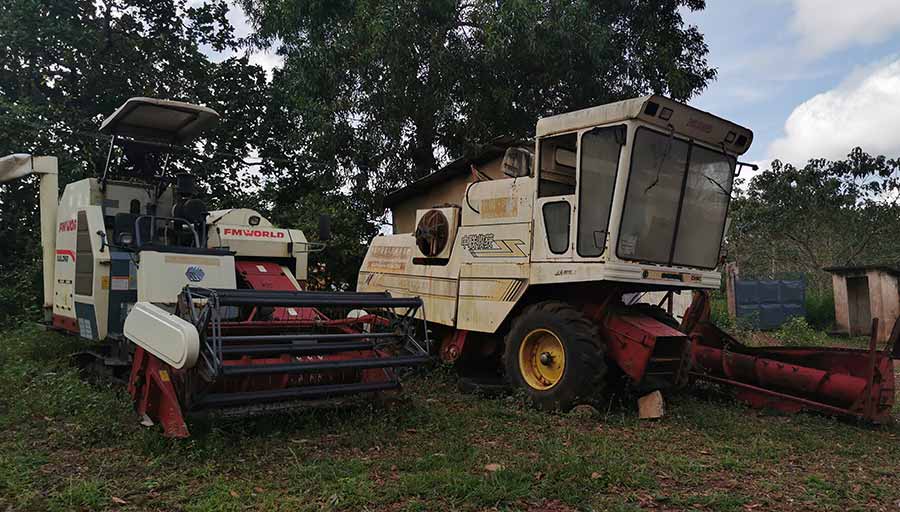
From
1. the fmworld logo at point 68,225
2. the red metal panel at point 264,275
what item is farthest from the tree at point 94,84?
the red metal panel at point 264,275

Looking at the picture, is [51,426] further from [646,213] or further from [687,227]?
[687,227]

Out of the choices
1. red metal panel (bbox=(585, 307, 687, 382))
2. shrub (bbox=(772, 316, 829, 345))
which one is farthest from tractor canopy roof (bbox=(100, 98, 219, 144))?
shrub (bbox=(772, 316, 829, 345))

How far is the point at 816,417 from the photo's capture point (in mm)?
6469

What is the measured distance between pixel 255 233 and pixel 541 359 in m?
3.63

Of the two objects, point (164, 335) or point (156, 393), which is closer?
point (164, 335)

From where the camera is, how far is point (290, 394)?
510 centimetres

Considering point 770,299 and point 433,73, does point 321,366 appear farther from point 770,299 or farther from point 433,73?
point 770,299

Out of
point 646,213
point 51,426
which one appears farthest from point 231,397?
point 646,213

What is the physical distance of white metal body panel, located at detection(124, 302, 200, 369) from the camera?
177 inches

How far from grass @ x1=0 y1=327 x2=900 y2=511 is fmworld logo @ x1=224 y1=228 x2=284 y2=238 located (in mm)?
2065

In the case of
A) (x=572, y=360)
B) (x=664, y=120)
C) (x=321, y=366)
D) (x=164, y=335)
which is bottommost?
(x=572, y=360)

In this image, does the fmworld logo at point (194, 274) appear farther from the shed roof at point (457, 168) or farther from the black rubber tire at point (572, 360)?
the shed roof at point (457, 168)

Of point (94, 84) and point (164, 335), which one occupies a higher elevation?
point (94, 84)

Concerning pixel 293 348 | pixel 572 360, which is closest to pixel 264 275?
pixel 293 348
